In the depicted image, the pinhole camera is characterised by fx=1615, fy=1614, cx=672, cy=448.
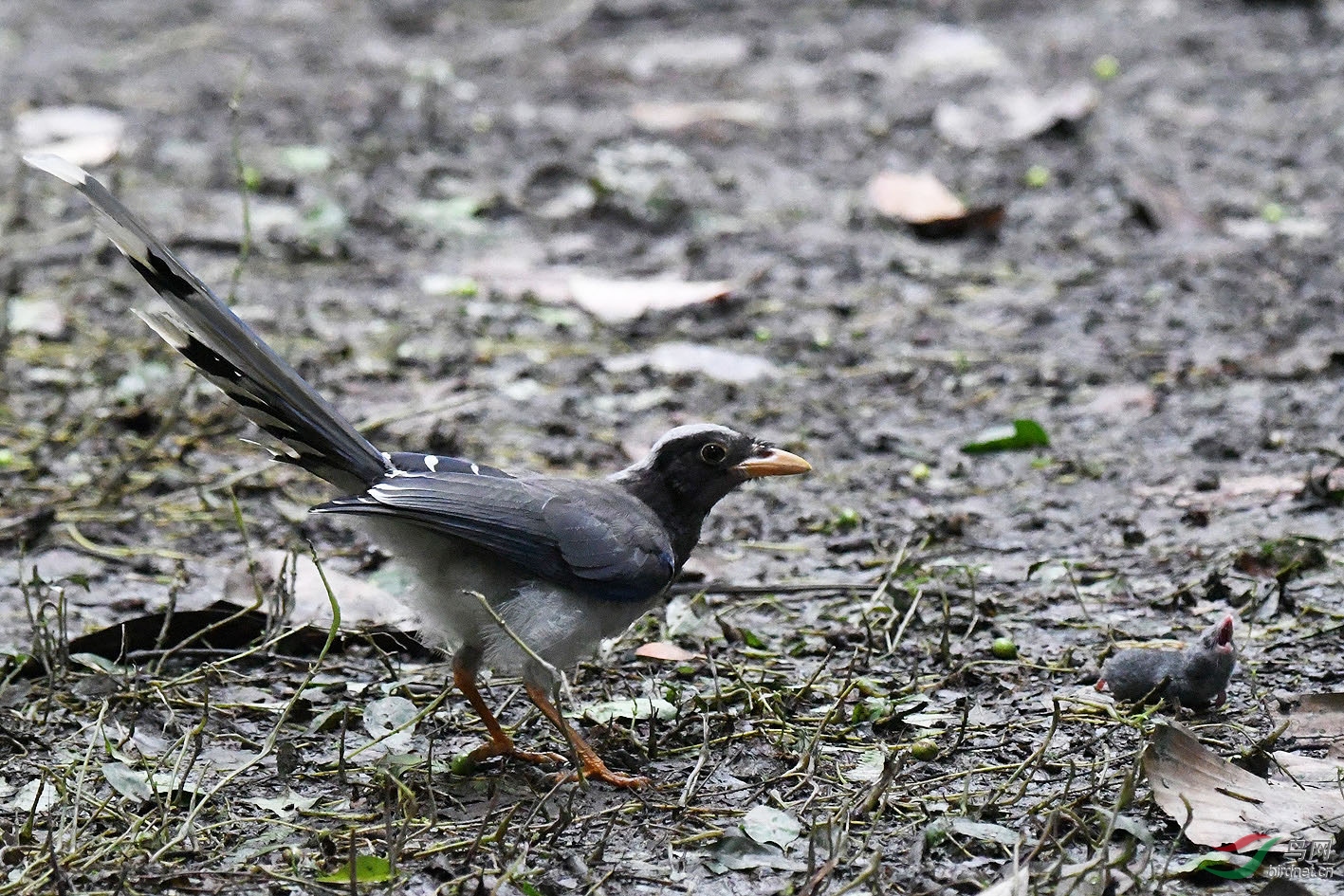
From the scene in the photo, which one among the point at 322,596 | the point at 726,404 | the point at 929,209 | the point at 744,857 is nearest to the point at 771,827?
the point at 744,857

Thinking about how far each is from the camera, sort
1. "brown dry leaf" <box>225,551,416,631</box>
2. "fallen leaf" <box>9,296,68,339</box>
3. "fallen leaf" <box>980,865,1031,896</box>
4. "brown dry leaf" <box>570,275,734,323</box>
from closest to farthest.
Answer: "fallen leaf" <box>980,865,1031,896</box>
"brown dry leaf" <box>225,551,416,631</box>
"fallen leaf" <box>9,296,68,339</box>
"brown dry leaf" <box>570,275,734,323</box>

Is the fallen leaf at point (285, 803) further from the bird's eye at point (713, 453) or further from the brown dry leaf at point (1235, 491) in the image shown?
the brown dry leaf at point (1235, 491)

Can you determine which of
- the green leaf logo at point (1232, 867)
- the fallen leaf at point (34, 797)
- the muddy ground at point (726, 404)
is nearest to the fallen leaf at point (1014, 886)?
the muddy ground at point (726, 404)

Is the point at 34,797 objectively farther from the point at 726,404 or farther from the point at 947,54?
the point at 947,54

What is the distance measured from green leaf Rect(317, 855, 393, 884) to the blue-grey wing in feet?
3.27

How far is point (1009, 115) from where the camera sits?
10430 millimetres

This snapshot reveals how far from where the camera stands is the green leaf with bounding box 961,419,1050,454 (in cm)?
632

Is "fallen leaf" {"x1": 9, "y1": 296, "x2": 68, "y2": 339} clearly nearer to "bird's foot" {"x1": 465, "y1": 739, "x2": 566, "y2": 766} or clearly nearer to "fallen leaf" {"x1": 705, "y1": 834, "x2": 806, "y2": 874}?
"bird's foot" {"x1": 465, "y1": 739, "x2": 566, "y2": 766}

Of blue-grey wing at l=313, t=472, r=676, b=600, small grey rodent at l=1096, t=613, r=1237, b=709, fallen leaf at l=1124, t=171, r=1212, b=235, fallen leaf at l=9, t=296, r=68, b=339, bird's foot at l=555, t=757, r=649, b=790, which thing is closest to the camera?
bird's foot at l=555, t=757, r=649, b=790

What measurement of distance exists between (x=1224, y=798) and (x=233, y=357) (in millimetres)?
2629

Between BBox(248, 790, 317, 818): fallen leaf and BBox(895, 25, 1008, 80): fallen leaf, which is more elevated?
BBox(895, 25, 1008, 80): fallen leaf

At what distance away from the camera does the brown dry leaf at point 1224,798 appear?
137 inches

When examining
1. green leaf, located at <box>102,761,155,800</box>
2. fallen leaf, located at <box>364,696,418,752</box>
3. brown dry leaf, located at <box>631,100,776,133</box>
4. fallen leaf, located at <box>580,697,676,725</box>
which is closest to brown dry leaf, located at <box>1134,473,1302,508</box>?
fallen leaf, located at <box>580,697,676,725</box>

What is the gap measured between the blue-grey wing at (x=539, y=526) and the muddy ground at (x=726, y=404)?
1.30 feet
